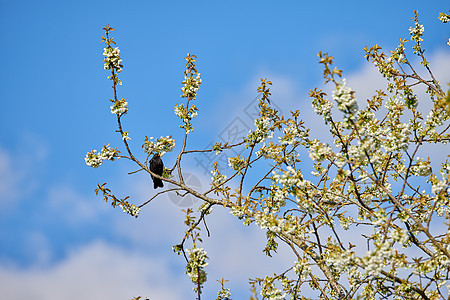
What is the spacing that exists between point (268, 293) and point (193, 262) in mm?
1184

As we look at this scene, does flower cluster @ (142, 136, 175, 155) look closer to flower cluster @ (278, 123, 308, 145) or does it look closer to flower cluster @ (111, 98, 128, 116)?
flower cluster @ (111, 98, 128, 116)

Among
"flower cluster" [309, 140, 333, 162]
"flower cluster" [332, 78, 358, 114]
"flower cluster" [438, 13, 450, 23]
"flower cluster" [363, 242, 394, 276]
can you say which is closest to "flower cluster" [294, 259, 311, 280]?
"flower cluster" [363, 242, 394, 276]

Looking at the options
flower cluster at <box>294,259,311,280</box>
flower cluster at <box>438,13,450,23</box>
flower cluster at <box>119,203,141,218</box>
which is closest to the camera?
flower cluster at <box>294,259,311,280</box>

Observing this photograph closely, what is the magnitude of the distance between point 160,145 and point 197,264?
2192 mm

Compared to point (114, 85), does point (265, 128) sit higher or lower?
lower

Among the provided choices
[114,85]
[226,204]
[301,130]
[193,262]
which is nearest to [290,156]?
[301,130]

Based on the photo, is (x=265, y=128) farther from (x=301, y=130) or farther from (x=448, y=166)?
(x=448, y=166)

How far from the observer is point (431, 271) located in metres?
4.56

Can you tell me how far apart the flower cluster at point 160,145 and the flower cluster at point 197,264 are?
2.02 metres

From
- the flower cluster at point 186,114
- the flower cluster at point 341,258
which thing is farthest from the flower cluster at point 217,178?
the flower cluster at point 341,258

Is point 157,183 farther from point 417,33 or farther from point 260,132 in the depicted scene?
point 417,33

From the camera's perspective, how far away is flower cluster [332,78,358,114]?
393cm

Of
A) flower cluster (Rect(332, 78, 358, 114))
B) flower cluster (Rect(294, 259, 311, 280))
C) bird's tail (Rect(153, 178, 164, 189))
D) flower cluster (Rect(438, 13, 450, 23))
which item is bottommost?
flower cluster (Rect(294, 259, 311, 280))

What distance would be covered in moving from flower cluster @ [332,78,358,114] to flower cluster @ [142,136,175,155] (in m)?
2.89
